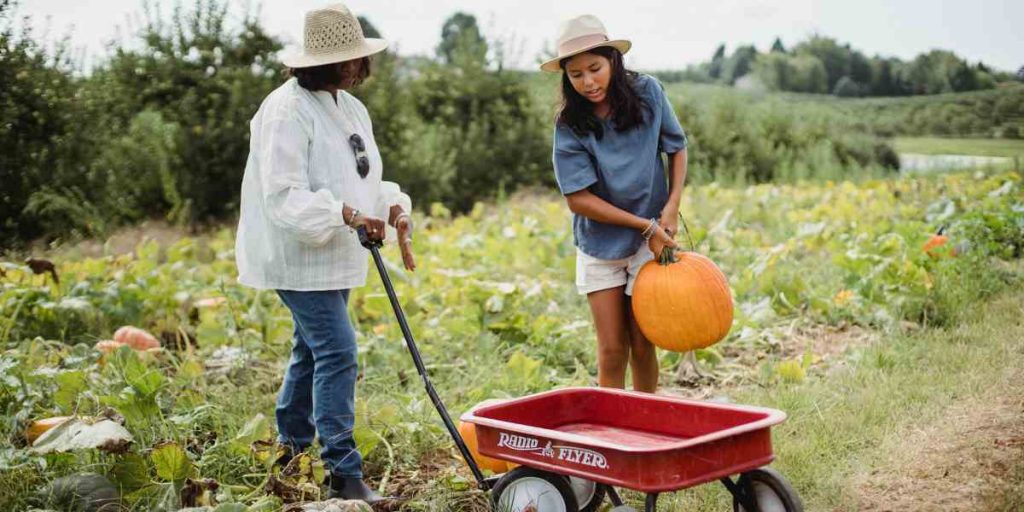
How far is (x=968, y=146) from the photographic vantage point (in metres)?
11.2

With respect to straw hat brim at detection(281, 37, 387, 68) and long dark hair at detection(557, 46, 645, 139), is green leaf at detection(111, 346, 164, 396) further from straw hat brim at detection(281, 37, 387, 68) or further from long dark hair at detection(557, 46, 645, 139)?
long dark hair at detection(557, 46, 645, 139)

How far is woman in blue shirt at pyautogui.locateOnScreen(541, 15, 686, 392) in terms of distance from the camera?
11.8ft

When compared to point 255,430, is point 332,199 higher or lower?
higher

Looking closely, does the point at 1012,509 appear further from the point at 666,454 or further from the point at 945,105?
the point at 945,105

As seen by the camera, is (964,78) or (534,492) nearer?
(534,492)

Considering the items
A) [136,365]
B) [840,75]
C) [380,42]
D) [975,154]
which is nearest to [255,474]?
[136,365]

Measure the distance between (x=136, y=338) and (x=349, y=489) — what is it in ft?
7.20

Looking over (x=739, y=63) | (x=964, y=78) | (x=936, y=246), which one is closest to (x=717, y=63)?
(x=739, y=63)

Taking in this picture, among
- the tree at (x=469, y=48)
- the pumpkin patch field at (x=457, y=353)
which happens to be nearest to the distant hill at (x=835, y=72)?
the pumpkin patch field at (x=457, y=353)

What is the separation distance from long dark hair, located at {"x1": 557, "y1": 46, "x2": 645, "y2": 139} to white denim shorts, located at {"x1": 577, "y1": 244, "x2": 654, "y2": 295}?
0.46m

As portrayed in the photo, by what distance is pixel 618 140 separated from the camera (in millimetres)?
→ 3697

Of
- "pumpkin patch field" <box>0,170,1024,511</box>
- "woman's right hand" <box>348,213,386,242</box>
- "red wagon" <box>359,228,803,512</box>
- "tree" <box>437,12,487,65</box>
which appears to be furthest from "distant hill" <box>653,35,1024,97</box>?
"woman's right hand" <box>348,213,386,242</box>

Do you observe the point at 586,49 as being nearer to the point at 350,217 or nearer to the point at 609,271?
the point at 609,271

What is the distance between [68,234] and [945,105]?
9.75 meters
